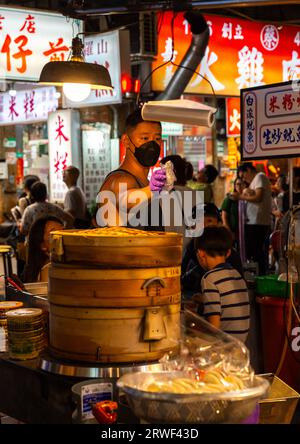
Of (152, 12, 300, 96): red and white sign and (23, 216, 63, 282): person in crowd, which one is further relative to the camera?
(152, 12, 300, 96): red and white sign

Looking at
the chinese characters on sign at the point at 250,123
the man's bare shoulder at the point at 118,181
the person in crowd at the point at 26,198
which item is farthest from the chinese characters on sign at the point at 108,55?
the man's bare shoulder at the point at 118,181

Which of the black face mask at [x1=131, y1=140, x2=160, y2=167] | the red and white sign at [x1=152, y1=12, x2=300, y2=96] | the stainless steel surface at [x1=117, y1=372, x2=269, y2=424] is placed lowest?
the stainless steel surface at [x1=117, y1=372, x2=269, y2=424]

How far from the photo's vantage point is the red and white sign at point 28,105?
43.4ft

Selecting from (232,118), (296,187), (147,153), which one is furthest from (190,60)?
(232,118)

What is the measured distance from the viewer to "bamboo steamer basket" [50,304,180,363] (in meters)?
3.15

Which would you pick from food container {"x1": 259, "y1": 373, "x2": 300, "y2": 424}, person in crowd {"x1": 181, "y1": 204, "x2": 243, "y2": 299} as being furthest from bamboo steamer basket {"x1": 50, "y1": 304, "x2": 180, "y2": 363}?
person in crowd {"x1": 181, "y1": 204, "x2": 243, "y2": 299}

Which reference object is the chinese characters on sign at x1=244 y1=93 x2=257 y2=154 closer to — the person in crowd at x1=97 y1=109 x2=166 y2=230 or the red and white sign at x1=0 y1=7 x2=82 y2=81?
the person in crowd at x1=97 y1=109 x2=166 y2=230

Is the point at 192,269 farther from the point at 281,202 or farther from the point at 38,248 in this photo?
the point at 281,202

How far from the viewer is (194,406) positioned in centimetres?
247

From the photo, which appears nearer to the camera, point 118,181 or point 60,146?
point 118,181

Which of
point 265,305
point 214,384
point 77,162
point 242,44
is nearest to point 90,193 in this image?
point 77,162

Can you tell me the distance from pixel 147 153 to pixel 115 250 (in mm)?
1611

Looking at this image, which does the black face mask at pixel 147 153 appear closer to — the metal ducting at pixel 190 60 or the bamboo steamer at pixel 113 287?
the bamboo steamer at pixel 113 287

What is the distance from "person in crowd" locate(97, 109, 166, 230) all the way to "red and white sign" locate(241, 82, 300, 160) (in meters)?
2.11
